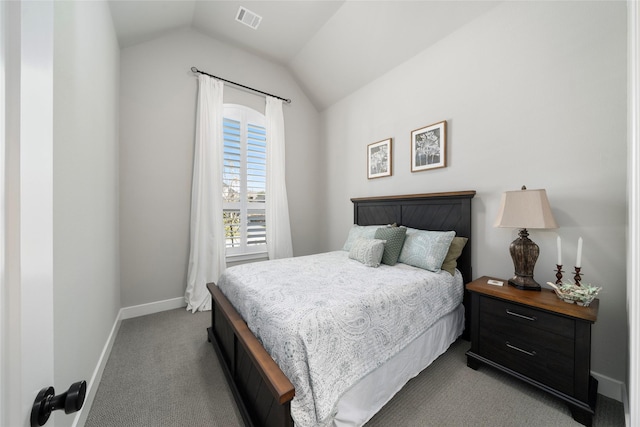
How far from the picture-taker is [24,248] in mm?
410

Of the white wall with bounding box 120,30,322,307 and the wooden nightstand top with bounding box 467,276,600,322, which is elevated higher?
the white wall with bounding box 120,30,322,307

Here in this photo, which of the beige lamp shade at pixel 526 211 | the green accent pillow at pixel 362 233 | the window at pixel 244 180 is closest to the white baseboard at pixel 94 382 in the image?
the window at pixel 244 180

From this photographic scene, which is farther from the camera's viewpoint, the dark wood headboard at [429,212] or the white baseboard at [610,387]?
the dark wood headboard at [429,212]

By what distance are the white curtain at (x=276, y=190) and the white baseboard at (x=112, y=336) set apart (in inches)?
54.5

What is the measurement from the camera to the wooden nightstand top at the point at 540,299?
4.71 feet

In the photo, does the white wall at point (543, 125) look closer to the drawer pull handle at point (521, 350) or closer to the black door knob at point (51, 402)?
the drawer pull handle at point (521, 350)

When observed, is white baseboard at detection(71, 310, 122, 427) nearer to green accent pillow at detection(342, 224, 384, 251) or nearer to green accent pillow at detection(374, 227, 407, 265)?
green accent pillow at detection(374, 227, 407, 265)

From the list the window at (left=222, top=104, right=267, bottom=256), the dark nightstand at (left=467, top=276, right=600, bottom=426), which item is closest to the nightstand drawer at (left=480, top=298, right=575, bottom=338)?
the dark nightstand at (left=467, top=276, right=600, bottom=426)

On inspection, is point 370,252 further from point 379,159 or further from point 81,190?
point 81,190

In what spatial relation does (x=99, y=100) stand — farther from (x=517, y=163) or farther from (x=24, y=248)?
(x=517, y=163)

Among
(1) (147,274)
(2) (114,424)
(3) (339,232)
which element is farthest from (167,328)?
(3) (339,232)

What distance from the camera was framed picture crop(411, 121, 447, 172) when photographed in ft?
8.27

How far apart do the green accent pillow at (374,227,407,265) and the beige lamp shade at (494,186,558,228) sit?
805 mm

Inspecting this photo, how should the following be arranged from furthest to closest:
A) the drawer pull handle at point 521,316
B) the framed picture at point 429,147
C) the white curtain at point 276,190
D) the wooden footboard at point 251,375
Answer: the white curtain at point 276,190
the framed picture at point 429,147
the drawer pull handle at point 521,316
the wooden footboard at point 251,375
